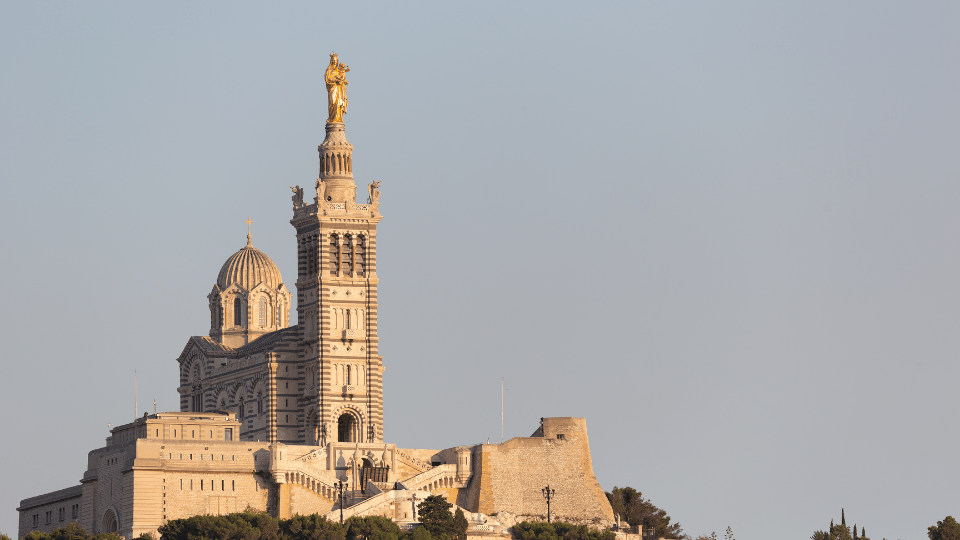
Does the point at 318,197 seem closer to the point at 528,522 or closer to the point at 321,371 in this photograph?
the point at 321,371

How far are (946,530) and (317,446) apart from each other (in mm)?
42129

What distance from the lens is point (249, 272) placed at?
558 ft

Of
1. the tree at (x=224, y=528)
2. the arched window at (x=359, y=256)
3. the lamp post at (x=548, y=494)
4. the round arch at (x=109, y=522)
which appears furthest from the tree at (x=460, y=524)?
A: the round arch at (x=109, y=522)

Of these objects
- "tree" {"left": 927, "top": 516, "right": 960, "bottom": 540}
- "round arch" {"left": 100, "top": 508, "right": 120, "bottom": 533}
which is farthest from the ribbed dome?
"tree" {"left": 927, "top": 516, "right": 960, "bottom": 540}

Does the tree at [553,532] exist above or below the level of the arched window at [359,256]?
below

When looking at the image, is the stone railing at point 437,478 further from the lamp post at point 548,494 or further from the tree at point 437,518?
the tree at point 437,518

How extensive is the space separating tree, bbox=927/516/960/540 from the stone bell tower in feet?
123

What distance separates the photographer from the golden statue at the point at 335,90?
164750 mm

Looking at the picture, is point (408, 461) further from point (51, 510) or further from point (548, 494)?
point (51, 510)

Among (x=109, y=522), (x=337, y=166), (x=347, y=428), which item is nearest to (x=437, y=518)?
(x=347, y=428)

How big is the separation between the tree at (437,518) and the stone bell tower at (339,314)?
10.9m

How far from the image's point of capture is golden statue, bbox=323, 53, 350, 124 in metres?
165

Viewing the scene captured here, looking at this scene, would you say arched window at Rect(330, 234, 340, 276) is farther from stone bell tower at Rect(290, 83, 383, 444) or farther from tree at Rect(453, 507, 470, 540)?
tree at Rect(453, 507, 470, 540)

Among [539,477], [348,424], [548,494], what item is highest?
[348,424]
